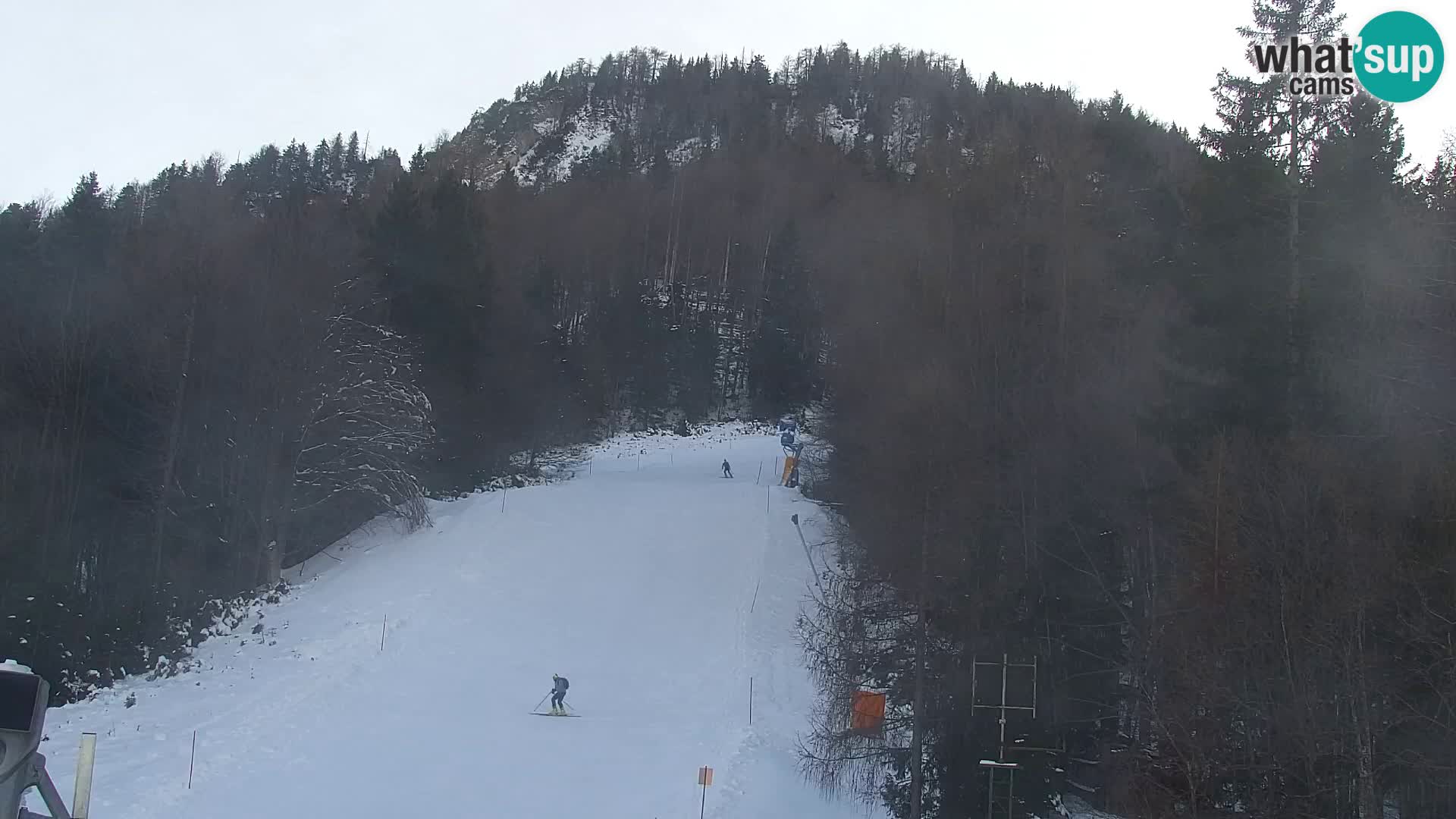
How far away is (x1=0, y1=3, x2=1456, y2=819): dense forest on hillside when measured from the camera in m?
14.9

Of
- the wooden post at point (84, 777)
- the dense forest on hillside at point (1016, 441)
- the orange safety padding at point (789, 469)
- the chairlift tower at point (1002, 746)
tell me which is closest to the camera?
the wooden post at point (84, 777)

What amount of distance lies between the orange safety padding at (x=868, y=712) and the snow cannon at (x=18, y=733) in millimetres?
15463

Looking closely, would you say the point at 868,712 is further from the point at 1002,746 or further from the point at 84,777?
the point at 84,777

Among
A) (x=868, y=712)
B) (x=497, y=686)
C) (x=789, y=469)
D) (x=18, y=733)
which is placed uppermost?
(x=789, y=469)

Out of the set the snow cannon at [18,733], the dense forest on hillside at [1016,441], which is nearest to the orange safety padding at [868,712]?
the dense forest on hillside at [1016,441]

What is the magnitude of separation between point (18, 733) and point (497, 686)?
1764cm

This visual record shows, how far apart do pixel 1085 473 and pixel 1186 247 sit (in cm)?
599

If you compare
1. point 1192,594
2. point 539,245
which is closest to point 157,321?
point 1192,594

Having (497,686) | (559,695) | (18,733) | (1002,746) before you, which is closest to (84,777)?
(18,733)

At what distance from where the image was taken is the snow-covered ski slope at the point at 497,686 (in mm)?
15664

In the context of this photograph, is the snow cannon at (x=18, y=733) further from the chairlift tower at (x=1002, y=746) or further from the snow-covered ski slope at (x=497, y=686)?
the chairlift tower at (x=1002, y=746)

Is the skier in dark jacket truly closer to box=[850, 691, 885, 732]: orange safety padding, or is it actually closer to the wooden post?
box=[850, 691, 885, 732]: orange safety padding

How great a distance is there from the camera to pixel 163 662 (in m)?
20.8

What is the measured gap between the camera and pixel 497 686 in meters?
20.7
